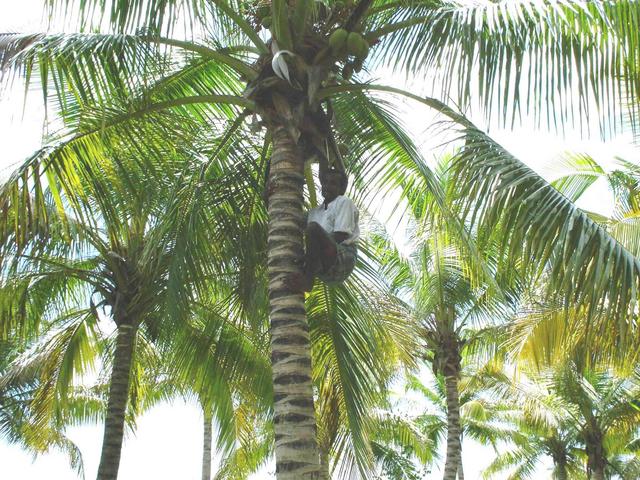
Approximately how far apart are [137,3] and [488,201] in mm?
2976

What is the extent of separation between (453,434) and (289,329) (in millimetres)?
10460

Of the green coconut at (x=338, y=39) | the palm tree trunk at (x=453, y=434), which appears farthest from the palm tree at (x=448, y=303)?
the green coconut at (x=338, y=39)

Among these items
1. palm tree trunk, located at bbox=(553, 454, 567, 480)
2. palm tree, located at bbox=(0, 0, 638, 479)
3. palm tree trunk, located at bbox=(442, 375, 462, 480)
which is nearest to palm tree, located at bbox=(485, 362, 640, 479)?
palm tree trunk, located at bbox=(442, 375, 462, 480)

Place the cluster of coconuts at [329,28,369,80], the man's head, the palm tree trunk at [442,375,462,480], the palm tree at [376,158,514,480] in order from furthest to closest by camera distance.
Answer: the palm tree trunk at [442,375,462,480] < the palm tree at [376,158,514,480] < the man's head < the cluster of coconuts at [329,28,369,80]

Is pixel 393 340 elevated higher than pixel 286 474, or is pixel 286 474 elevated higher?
pixel 393 340

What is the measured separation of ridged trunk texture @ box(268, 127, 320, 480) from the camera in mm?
4980

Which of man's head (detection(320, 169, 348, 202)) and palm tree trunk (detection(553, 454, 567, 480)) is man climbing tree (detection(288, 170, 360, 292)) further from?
palm tree trunk (detection(553, 454, 567, 480))

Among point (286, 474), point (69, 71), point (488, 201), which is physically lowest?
point (286, 474)

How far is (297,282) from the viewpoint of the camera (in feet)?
18.1

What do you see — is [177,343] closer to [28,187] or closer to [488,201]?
[28,187]

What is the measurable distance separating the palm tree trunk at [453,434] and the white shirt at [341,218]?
9.89m

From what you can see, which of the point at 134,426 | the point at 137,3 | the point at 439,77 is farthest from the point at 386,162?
the point at 134,426

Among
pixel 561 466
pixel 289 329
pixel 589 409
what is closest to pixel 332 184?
pixel 289 329

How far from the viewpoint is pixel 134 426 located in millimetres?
13727
